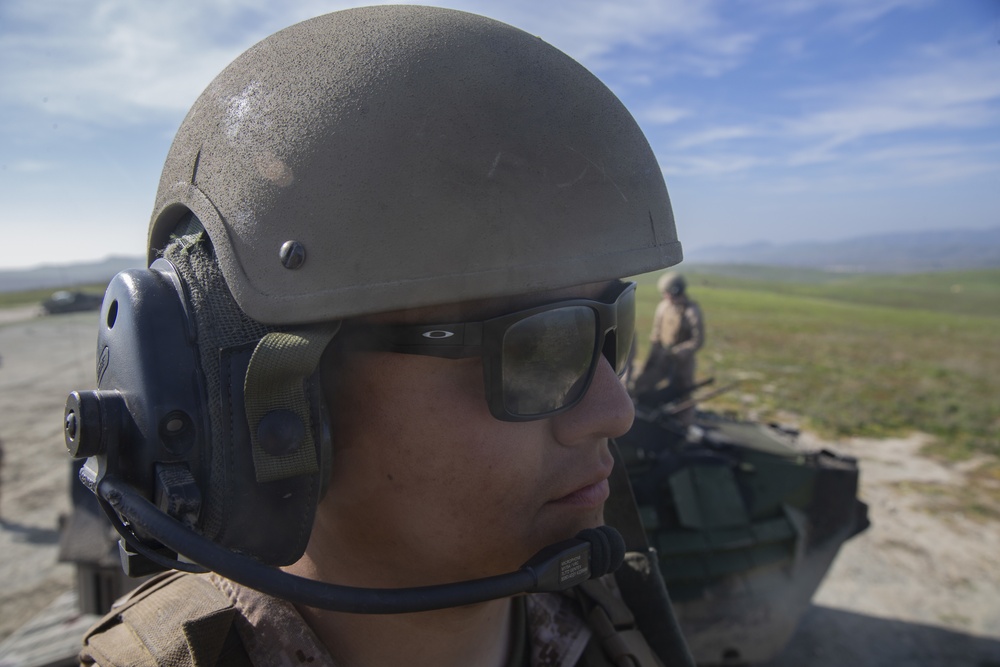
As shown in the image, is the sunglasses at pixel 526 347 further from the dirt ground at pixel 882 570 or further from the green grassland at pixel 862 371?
the green grassland at pixel 862 371

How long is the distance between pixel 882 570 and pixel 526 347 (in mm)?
7882

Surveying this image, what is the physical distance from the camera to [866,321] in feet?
118

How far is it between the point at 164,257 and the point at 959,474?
1191cm

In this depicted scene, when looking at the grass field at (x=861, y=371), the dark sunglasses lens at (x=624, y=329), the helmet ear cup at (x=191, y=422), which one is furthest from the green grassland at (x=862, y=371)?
the helmet ear cup at (x=191, y=422)

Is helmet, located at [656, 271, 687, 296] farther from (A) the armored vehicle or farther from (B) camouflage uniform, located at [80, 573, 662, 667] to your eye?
(B) camouflage uniform, located at [80, 573, 662, 667]

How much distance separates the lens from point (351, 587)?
1073 millimetres

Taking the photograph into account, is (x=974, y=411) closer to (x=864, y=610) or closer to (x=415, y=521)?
(x=864, y=610)

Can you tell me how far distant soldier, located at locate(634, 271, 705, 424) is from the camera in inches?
352

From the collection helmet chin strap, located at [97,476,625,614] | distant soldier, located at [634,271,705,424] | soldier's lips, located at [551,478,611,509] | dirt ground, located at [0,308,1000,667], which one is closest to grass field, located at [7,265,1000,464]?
dirt ground, located at [0,308,1000,667]

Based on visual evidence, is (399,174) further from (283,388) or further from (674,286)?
(674,286)

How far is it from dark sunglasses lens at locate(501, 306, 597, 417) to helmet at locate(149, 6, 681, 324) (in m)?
0.07

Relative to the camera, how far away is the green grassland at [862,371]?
1318 centimetres

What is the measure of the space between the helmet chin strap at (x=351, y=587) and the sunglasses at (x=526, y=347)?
0.26 metres

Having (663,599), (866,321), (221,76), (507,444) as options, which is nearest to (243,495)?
(507,444)
